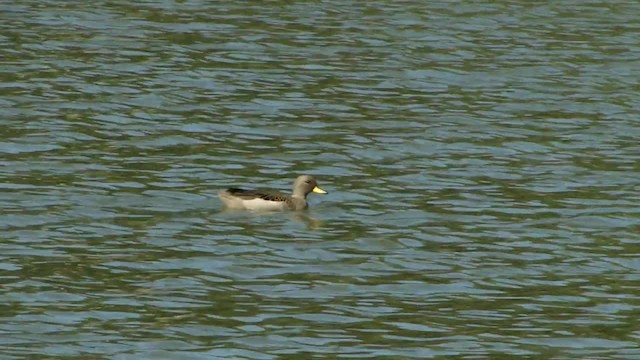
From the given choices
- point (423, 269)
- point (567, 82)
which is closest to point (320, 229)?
point (423, 269)

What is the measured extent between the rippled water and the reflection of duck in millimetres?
207

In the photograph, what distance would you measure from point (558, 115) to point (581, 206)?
6.33m

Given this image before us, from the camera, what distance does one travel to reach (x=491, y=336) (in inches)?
625

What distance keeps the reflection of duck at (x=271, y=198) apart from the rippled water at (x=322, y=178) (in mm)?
207

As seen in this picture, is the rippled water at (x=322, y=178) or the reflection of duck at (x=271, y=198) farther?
the reflection of duck at (x=271, y=198)

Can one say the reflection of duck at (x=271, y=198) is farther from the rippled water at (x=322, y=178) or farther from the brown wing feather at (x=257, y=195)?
the rippled water at (x=322, y=178)

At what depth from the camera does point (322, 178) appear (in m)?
23.3

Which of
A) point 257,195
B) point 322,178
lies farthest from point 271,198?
point 322,178

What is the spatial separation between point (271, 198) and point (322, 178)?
6.54 feet

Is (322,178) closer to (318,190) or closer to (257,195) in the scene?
(318,190)

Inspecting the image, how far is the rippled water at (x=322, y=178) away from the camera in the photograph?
1625 cm

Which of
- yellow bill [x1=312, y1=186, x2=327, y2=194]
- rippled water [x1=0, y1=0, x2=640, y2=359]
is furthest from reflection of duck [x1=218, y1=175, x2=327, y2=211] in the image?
rippled water [x1=0, y1=0, x2=640, y2=359]

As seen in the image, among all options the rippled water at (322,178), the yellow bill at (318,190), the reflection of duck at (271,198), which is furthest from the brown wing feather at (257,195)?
the yellow bill at (318,190)

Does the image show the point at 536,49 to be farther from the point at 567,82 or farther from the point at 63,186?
the point at 63,186
